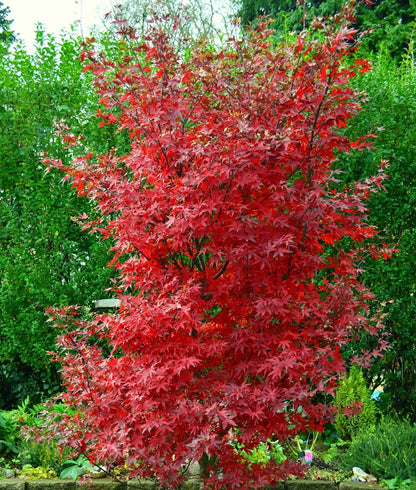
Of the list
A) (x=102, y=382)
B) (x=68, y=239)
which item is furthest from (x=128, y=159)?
(x=68, y=239)

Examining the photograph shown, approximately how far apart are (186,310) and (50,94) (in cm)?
389

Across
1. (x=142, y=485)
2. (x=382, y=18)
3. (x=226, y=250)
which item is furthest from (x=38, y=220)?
(x=382, y=18)

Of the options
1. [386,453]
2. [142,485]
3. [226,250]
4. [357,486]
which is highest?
[226,250]

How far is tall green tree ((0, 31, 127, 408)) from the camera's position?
5434 mm

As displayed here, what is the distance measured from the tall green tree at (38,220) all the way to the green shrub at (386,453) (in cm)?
271

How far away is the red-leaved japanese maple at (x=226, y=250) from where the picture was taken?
282cm

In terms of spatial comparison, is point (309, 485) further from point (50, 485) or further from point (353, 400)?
point (50, 485)

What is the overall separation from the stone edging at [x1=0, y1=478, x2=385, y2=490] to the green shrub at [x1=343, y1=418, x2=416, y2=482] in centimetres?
15

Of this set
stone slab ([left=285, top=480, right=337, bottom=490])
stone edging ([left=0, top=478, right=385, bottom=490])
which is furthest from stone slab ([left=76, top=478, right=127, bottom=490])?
stone slab ([left=285, top=480, right=337, bottom=490])

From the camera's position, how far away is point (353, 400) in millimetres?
4613

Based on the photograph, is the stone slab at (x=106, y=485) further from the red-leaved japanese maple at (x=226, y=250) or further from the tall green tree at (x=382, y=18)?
the tall green tree at (x=382, y=18)

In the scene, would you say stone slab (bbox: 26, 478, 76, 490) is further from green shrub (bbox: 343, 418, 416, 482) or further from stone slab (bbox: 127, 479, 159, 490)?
green shrub (bbox: 343, 418, 416, 482)

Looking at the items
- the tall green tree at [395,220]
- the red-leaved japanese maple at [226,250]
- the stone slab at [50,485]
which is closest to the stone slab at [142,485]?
the stone slab at [50,485]

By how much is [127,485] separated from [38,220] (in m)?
2.73
